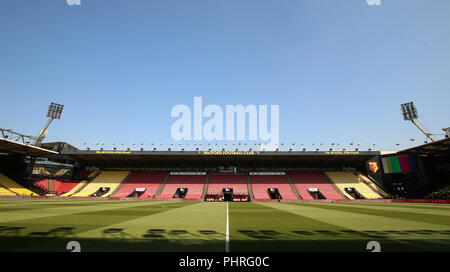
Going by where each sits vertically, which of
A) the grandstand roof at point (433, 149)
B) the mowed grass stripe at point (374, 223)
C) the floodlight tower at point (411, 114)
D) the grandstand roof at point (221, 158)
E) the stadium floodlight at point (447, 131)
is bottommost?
the mowed grass stripe at point (374, 223)

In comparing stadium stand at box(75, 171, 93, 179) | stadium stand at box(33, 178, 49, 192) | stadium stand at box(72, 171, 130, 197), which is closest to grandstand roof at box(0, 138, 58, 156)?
stadium stand at box(33, 178, 49, 192)

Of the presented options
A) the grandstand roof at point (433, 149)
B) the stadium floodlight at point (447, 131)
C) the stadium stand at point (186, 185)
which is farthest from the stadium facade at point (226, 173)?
the stadium floodlight at point (447, 131)

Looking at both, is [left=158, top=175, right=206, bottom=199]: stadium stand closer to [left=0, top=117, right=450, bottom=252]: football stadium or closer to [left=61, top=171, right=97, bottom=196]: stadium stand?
[left=0, top=117, right=450, bottom=252]: football stadium

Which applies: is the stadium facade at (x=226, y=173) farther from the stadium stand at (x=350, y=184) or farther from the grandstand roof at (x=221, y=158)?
the stadium stand at (x=350, y=184)

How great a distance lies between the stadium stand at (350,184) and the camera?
5045cm

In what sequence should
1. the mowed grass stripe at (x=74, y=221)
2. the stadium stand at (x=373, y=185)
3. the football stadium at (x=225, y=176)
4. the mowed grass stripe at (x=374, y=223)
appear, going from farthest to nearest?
the stadium stand at (x=373, y=185), the football stadium at (x=225, y=176), the mowed grass stripe at (x=374, y=223), the mowed grass stripe at (x=74, y=221)

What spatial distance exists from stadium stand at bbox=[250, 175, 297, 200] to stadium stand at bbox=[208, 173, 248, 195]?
272 cm

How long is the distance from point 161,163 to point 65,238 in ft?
191

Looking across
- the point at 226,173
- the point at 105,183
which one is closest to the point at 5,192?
the point at 105,183

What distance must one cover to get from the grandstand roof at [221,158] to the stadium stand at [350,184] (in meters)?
3.46

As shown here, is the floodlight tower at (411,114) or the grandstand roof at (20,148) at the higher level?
the floodlight tower at (411,114)

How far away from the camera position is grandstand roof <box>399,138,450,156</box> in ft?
130

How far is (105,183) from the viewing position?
2245 inches
